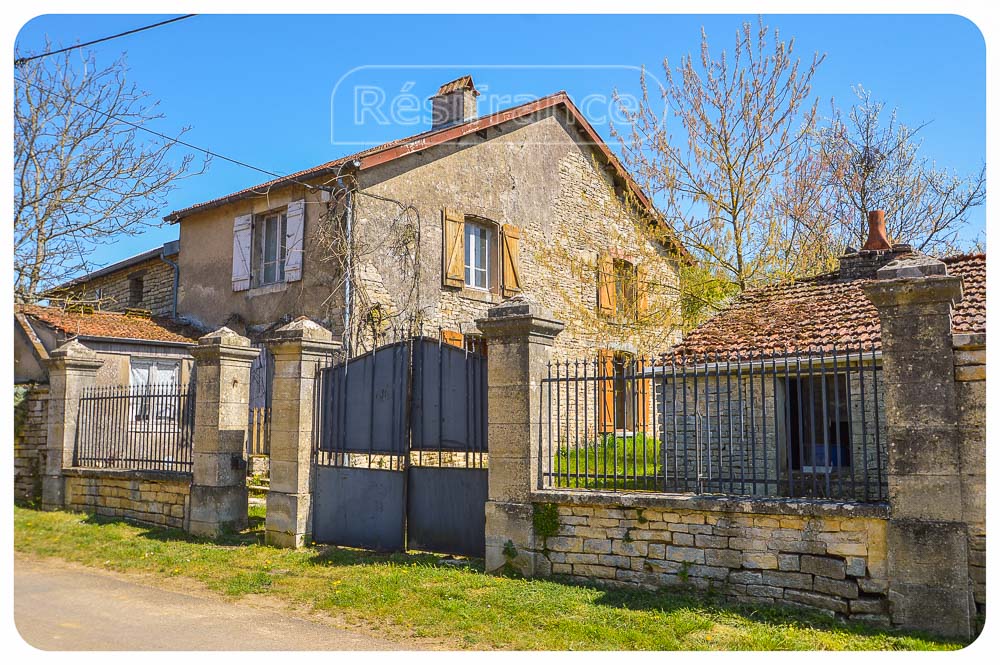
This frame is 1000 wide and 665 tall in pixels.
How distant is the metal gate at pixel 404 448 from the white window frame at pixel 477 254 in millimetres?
6166

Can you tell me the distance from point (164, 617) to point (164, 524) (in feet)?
14.3

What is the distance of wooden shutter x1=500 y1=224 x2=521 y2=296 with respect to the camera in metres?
14.9

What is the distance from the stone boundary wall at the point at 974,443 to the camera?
5090 millimetres

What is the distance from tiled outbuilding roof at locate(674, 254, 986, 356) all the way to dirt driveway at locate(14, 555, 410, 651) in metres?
6.02

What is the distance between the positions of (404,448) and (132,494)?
15.7 feet

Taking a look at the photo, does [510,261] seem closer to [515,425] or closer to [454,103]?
[454,103]

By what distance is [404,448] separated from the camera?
7988mm

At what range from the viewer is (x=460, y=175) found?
14422 millimetres

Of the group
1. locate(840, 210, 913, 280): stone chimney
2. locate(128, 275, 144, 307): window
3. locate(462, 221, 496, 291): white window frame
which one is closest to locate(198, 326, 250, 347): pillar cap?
locate(462, 221, 496, 291): white window frame

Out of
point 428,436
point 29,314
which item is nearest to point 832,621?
point 428,436

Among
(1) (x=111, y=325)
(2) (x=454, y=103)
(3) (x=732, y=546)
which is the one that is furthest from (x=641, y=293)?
(1) (x=111, y=325)

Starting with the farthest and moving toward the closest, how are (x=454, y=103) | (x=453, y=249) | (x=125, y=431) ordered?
(x=454, y=103) → (x=453, y=249) → (x=125, y=431)

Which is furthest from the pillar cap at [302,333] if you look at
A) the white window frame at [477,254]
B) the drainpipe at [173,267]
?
the drainpipe at [173,267]

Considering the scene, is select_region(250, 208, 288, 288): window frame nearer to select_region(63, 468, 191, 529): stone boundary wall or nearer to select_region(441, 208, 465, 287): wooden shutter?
select_region(441, 208, 465, 287): wooden shutter
